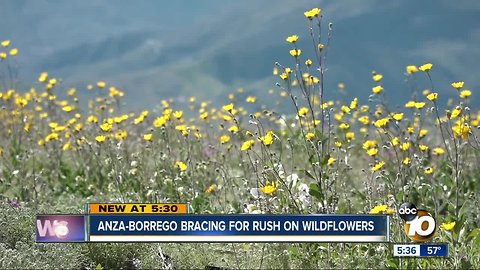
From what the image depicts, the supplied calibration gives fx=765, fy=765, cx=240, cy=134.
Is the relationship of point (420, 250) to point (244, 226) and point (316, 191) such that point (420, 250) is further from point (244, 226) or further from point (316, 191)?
point (244, 226)

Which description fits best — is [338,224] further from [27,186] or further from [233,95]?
[233,95]

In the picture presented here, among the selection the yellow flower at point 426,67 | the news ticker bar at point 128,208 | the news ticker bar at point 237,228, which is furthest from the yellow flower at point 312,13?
the news ticker bar at point 128,208

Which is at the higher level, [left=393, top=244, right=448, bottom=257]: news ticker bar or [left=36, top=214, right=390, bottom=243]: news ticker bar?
[left=36, top=214, right=390, bottom=243]: news ticker bar

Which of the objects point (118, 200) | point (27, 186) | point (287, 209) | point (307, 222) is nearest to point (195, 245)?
point (287, 209)

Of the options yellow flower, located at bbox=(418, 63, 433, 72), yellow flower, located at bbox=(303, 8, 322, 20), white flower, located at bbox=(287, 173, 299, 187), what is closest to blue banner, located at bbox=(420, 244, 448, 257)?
white flower, located at bbox=(287, 173, 299, 187)

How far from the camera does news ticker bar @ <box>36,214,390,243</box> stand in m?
4.66

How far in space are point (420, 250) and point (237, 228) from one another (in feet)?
3.77

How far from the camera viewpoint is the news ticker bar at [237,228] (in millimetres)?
4660

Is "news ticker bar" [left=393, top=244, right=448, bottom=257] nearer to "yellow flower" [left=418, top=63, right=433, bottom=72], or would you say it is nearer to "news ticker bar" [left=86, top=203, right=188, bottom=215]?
"yellow flower" [left=418, top=63, right=433, bottom=72]

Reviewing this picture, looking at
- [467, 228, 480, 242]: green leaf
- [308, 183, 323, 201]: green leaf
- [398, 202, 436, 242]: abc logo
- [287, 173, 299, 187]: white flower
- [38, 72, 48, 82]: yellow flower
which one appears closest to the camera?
[398, 202, 436, 242]: abc logo

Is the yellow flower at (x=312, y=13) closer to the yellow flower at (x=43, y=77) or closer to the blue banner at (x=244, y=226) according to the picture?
the blue banner at (x=244, y=226)

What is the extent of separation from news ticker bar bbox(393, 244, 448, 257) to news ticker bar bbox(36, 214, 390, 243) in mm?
105

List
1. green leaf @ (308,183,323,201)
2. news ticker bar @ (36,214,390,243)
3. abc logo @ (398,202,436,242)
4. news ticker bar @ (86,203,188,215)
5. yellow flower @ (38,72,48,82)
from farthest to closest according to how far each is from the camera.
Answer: yellow flower @ (38,72,48,82) → green leaf @ (308,183,323,201) → news ticker bar @ (86,203,188,215) → abc logo @ (398,202,436,242) → news ticker bar @ (36,214,390,243)

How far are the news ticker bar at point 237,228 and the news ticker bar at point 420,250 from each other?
0.35 feet
